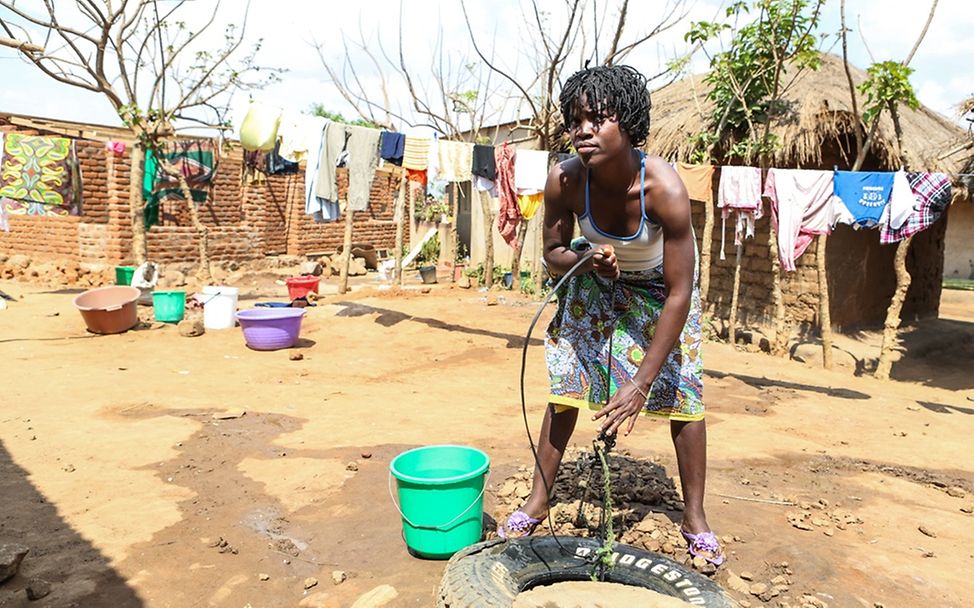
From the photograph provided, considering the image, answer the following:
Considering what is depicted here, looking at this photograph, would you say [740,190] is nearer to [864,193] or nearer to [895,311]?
[864,193]

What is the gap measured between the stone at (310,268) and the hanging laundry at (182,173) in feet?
8.17

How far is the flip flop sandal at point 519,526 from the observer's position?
8.56 ft

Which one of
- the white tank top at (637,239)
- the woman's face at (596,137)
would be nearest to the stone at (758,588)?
the white tank top at (637,239)

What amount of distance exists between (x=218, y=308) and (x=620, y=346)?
6792mm

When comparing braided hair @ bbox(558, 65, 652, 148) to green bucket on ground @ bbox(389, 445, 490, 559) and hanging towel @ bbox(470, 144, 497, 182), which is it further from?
hanging towel @ bbox(470, 144, 497, 182)

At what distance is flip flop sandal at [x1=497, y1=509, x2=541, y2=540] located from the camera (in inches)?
103

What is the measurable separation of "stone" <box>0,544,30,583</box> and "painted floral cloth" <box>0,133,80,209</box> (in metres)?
7.51

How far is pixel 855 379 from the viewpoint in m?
7.18

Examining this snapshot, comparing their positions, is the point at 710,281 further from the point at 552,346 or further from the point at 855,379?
the point at 552,346

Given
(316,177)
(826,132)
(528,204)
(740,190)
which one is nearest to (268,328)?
(316,177)

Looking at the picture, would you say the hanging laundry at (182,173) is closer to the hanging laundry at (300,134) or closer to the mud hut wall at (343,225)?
the mud hut wall at (343,225)

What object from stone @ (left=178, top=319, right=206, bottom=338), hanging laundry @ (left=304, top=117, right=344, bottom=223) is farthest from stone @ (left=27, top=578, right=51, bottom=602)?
stone @ (left=178, top=319, right=206, bottom=338)

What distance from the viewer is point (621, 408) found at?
213 centimetres

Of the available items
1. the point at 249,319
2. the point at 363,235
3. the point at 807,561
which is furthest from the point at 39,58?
the point at 807,561
